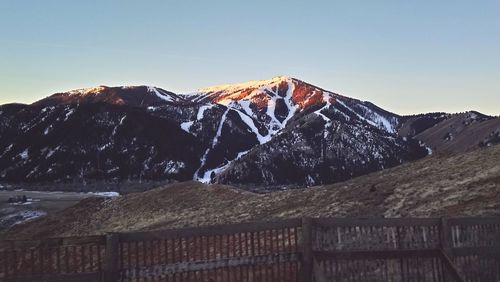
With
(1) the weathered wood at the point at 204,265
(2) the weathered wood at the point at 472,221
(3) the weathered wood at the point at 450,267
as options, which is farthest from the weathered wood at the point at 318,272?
(2) the weathered wood at the point at 472,221

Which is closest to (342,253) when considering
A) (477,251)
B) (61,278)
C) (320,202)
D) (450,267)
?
(450,267)

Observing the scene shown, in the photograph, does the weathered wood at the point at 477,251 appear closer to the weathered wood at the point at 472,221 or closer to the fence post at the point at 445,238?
the fence post at the point at 445,238

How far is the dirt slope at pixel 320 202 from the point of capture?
23.4 m

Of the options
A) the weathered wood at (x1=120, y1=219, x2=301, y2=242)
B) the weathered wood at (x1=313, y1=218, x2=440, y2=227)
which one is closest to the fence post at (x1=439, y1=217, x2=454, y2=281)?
the weathered wood at (x1=313, y1=218, x2=440, y2=227)

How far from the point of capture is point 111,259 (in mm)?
8250

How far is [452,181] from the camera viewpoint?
26.8 m

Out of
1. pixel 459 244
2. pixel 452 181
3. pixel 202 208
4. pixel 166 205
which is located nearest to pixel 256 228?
pixel 459 244

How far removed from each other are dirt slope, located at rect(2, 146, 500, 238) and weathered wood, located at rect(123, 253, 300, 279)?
11579 millimetres

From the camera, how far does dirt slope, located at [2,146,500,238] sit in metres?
23.4

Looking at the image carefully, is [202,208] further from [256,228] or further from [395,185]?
[256,228]

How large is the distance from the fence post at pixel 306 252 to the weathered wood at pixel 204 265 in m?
0.17

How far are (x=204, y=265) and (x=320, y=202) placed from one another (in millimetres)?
22528

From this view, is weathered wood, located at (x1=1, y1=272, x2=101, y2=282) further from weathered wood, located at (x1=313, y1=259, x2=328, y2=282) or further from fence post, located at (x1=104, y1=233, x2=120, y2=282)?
weathered wood, located at (x1=313, y1=259, x2=328, y2=282)

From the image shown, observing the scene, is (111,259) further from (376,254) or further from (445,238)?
(445,238)
